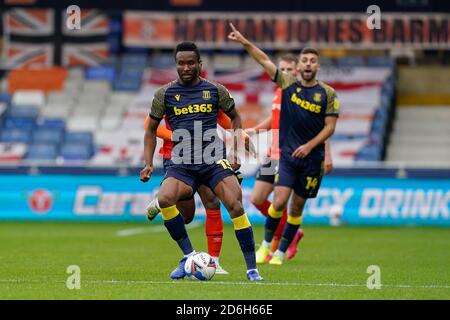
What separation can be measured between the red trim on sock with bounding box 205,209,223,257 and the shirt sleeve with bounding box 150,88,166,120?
4.80 feet

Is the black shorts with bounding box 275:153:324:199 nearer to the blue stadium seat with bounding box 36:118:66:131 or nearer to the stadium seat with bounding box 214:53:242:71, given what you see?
Result: the blue stadium seat with bounding box 36:118:66:131

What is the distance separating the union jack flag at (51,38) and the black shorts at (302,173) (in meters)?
18.6

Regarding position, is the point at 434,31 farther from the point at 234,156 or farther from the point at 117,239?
the point at 234,156

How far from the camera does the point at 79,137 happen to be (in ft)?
101

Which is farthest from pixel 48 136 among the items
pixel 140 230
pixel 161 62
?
pixel 140 230

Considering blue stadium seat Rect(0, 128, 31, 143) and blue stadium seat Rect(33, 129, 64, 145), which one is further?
blue stadium seat Rect(33, 129, 64, 145)

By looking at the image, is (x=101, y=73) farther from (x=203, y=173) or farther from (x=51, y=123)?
(x=203, y=173)

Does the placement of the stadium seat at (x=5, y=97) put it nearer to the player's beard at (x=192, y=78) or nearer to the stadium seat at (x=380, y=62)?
the stadium seat at (x=380, y=62)

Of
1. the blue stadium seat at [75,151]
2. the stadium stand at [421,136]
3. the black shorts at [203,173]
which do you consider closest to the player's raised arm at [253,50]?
the black shorts at [203,173]

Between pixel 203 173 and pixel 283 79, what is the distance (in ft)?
7.68

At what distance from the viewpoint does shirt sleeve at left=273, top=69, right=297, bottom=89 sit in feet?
43.7

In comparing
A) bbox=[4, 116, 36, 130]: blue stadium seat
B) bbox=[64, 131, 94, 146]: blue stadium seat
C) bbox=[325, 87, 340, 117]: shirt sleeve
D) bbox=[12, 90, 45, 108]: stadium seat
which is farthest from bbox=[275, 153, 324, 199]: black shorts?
bbox=[12, 90, 45, 108]: stadium seat

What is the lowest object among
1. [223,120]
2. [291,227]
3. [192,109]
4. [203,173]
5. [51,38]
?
[291,227]

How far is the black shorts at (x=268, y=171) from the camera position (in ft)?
50.4
